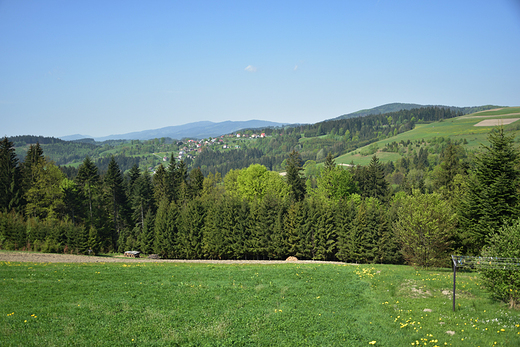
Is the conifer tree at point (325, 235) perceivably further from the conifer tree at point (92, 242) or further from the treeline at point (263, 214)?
the conifer tree at point (92, 242)

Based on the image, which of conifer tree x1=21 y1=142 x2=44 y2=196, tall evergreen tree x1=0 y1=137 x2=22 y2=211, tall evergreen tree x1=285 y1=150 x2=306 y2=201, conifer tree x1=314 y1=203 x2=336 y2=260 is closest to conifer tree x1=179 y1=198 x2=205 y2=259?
conifer tree x1=314 y1=203 x2=336 y2=260

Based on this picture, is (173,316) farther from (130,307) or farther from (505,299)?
(505,299)

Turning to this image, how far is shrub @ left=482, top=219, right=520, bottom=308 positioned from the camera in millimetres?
15291

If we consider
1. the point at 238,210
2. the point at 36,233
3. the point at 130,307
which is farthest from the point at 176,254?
the point at 130,307

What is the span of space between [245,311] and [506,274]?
12.6 metres

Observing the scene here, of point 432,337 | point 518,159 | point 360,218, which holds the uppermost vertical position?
point 518,159

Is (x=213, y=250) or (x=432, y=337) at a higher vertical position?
(x=432, y=337)

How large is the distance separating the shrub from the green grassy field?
0.76m

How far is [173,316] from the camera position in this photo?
1580 centimetres

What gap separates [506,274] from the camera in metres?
15.4

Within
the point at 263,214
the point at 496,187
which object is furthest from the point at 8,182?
the point at 496,187

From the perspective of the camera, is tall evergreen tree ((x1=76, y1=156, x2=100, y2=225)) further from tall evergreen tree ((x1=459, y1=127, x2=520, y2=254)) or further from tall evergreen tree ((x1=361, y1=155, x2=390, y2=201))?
tall evergreen tree ((x1=459, y1=127, x2=520, y2=254))

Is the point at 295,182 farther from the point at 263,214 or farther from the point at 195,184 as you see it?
the point at 195,184

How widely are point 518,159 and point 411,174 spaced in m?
128
